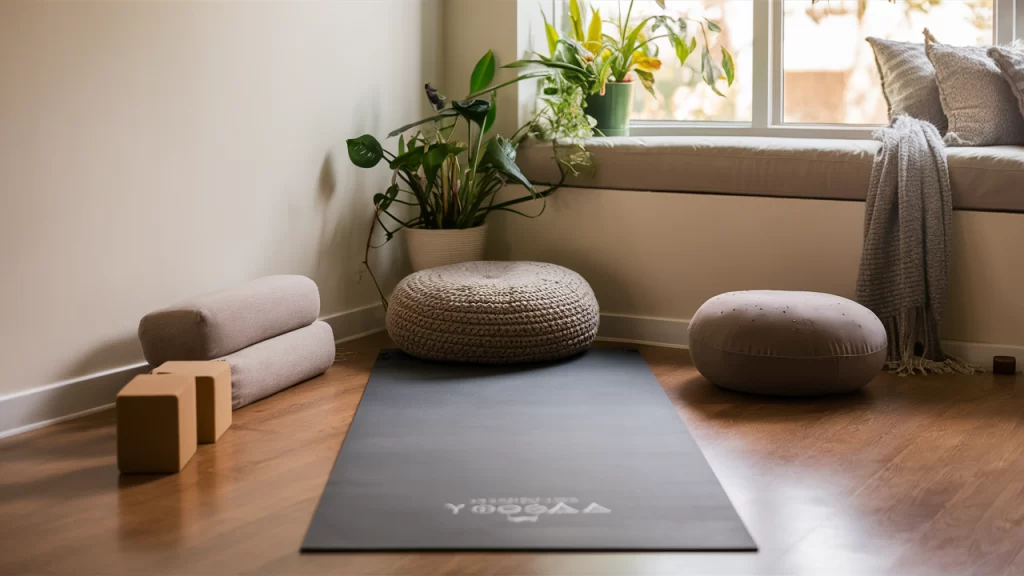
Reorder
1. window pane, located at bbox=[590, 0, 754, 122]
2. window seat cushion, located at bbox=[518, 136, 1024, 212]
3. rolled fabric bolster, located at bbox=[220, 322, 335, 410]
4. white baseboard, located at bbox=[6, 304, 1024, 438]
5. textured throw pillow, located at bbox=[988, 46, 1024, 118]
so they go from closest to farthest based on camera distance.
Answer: white baseboard, located at bbox=[6, 304, 1024, 438] < rolled fabric bolster, located at bbox=[220, 322, 335, 410] < window seat cushion, located at bbox=[518, 136, 1024, 212] < textured throw pillow, located at bbox=[988, 46, 1024, 118] < window pane, located at bbox=[590, 0, 754, 122]

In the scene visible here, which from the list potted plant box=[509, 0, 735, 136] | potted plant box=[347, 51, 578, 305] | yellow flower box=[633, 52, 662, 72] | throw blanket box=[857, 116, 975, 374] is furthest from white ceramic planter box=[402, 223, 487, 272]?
throw blanket box=[857, 116, 975, 374]

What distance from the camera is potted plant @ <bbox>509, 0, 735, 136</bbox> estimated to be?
3.84m

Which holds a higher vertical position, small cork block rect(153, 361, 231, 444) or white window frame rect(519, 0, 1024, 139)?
white window frame rect(519, 0, 1024, 139)

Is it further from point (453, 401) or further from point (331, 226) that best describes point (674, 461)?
point (331, 226)

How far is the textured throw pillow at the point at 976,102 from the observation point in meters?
3.31

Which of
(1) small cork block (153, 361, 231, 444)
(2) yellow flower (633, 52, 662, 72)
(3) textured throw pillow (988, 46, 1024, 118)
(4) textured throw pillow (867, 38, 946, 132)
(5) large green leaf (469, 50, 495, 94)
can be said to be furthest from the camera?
(2) yellow flower (633, 52, 662, 72)

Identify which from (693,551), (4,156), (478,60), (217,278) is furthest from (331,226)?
(693,551)

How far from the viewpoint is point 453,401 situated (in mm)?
2713

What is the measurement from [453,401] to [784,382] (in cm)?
87

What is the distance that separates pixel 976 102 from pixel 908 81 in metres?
0.27

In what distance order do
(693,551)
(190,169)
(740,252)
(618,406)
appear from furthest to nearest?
(740,252) < (190,169) < (618,406) < (693,551)

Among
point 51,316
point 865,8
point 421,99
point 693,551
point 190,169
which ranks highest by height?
point 865,8

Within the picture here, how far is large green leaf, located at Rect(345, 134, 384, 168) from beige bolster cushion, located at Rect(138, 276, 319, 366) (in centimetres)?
72

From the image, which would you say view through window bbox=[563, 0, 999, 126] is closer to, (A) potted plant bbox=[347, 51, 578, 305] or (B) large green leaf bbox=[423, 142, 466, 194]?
(A) potted plant bbox=[347, 51, 578, 305]
